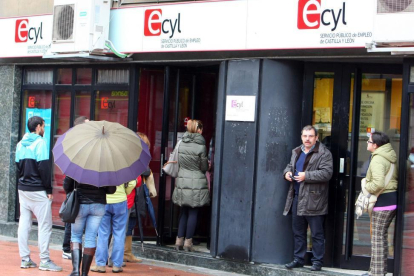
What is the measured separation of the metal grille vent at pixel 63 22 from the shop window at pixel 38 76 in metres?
1.12

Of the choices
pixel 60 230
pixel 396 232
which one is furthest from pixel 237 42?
pixel 60 230

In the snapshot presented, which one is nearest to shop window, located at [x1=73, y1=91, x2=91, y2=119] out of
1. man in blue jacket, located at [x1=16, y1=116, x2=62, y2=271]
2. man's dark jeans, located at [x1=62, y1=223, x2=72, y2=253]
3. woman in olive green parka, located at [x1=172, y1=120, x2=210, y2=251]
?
woman in olive green parka, located at [x1=172, y1=120, x2=210, y2=251]

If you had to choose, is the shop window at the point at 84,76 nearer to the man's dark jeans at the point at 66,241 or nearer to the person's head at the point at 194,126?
the person's head at the point at 194,126

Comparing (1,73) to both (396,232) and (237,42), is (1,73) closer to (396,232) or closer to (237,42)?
(237,42)

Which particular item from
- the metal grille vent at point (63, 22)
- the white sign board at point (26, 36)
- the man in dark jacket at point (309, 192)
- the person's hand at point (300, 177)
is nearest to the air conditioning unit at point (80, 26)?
the metal grille vent at point (63, 22)

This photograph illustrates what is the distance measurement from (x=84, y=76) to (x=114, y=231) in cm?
324

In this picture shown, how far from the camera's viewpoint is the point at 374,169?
8062 mm

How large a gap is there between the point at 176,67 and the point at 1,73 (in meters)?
3.32

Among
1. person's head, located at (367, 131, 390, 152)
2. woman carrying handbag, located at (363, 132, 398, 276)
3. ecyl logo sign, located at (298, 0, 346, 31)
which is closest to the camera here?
woman carrying handbag, located at (363, 132, 398, 276)

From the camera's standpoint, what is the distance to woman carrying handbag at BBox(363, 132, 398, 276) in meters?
8.09

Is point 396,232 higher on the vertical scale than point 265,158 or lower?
lower

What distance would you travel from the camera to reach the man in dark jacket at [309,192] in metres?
8.65

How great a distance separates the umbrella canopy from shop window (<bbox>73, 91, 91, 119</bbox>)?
358 cm

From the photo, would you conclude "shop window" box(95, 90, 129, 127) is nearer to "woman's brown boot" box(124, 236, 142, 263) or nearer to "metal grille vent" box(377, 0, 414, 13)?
"woman's brown boot" box(124, 236, 142, 263)
